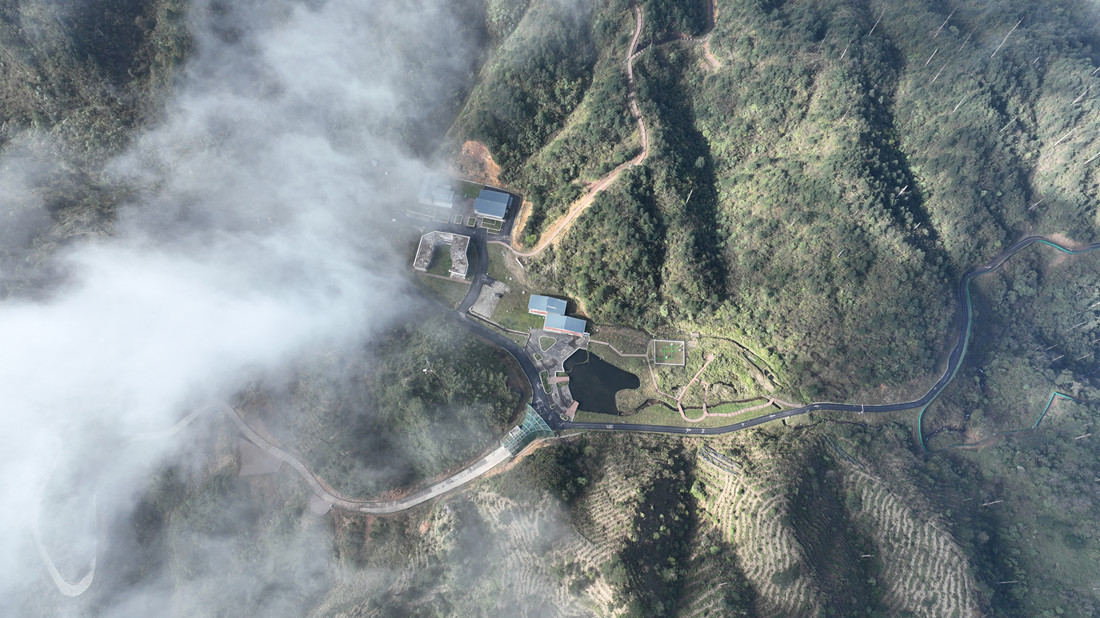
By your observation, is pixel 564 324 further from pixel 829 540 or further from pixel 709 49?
pixel 709 49

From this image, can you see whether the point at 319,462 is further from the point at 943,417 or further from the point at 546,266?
the point at 943,417

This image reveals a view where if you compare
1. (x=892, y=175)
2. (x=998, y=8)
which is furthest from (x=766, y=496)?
(x=998, y=8)

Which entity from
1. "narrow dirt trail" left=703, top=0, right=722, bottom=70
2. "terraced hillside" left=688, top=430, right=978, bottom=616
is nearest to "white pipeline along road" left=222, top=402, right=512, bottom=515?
"terraced hillside" left=688, top=430, right=978, bottom=616

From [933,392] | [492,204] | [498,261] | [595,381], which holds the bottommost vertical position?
[595,381]

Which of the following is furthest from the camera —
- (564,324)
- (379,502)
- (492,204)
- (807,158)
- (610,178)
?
(492,204)

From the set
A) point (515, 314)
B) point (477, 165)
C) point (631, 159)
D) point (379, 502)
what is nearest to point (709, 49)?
point (631, 159)

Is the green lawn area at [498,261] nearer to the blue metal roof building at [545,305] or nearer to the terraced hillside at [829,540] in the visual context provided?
the blue metal roof building at [545,305]

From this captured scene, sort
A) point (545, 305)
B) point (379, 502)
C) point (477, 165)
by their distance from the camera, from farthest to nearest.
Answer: point (477, 165), point (545, 305), point (379, 502)

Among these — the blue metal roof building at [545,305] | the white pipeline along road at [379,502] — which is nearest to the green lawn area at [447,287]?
the blue metal roof building at [545,305]
